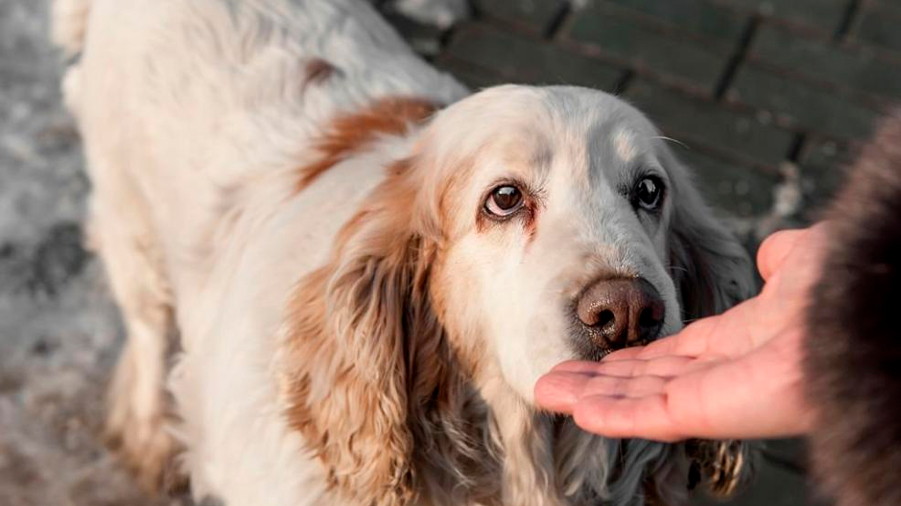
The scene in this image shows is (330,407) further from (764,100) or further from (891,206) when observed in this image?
(764,100)

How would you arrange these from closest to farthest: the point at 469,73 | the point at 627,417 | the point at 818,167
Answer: the point at 627,417 < the point at 818,167 < the point at 469,73

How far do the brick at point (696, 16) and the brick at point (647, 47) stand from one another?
0.24 feet

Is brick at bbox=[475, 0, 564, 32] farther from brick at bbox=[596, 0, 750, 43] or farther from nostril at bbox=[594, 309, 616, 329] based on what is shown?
nostril at bbox=[594, 309, 616, 329]

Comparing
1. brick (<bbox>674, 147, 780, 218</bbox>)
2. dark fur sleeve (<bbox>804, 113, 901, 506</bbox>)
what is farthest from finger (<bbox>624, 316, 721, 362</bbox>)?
brick (<bbox>674, 147, 780, 218</bbox>)

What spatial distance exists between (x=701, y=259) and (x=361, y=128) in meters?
0.91

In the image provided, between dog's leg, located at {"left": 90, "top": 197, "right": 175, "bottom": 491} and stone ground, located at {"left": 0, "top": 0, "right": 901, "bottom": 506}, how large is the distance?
10cm

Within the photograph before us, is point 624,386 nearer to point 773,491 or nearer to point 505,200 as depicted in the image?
point 505,200

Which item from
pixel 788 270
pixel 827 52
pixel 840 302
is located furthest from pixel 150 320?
pixel 827 52

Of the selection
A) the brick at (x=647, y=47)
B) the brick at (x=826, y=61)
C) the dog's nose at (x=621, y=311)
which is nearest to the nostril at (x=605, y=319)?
the dog's nose at (x=621, y=311)

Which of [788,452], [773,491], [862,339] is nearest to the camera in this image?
[862,339]

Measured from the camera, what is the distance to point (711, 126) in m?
4.92

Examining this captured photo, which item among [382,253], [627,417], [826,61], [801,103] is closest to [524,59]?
[801,103]

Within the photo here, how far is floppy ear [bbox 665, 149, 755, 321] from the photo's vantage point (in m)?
2.72

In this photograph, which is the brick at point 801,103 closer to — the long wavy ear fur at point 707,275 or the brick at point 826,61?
the brick at point 826,61
